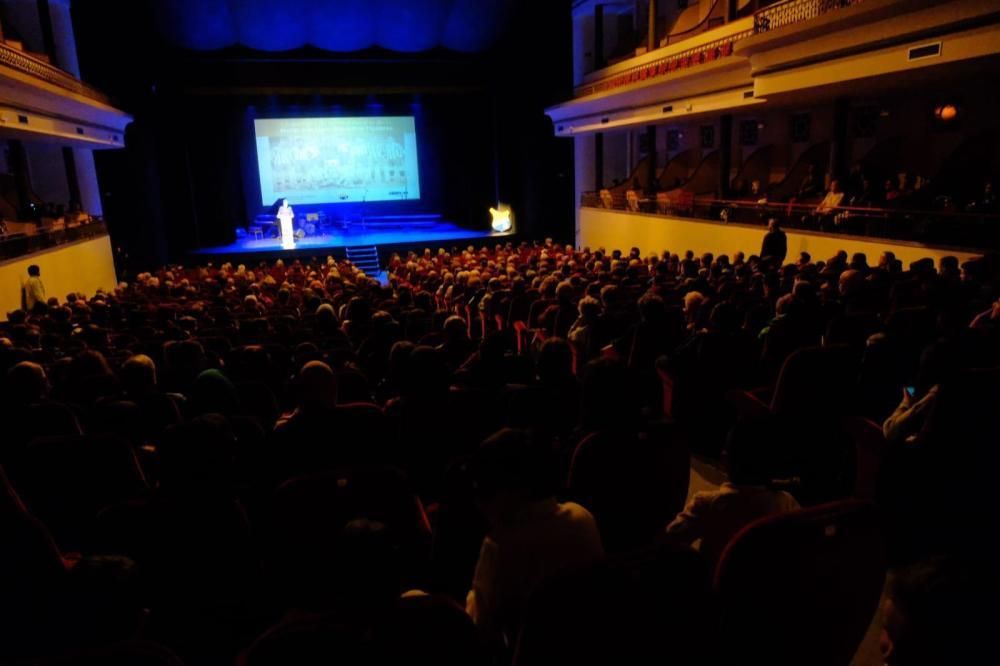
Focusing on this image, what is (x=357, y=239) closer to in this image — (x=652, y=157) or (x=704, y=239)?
(x=652, y=157)

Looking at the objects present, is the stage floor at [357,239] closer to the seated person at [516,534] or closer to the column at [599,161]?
the column at [599,161]

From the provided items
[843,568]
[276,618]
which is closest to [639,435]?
[843,568]

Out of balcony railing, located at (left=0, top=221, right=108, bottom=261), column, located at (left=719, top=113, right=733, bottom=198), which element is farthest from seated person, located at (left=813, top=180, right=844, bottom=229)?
balcony railing, located at (left=0, top=221, right=108, bottom=261)

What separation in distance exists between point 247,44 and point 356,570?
23.5 m

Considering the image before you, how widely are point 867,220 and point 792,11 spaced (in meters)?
4.37

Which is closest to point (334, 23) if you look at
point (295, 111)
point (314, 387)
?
point (295, 111)

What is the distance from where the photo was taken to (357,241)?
2098 cm

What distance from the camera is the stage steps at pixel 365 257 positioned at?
20141 millimetres

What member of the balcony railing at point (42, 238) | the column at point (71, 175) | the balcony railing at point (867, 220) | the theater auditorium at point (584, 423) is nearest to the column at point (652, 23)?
the theater auditorium at point (584, 423)

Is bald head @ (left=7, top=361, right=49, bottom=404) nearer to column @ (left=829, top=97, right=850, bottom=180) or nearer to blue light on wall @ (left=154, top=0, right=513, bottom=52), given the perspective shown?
→ column @ (left=829, top=97, right=850, bottom=180)

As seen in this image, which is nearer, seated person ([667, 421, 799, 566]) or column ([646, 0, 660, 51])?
seated person ([667, 421, 799, 566])

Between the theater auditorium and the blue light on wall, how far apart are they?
496 centimetres

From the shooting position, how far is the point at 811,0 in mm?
11430

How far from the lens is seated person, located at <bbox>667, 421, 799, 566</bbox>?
229cm
